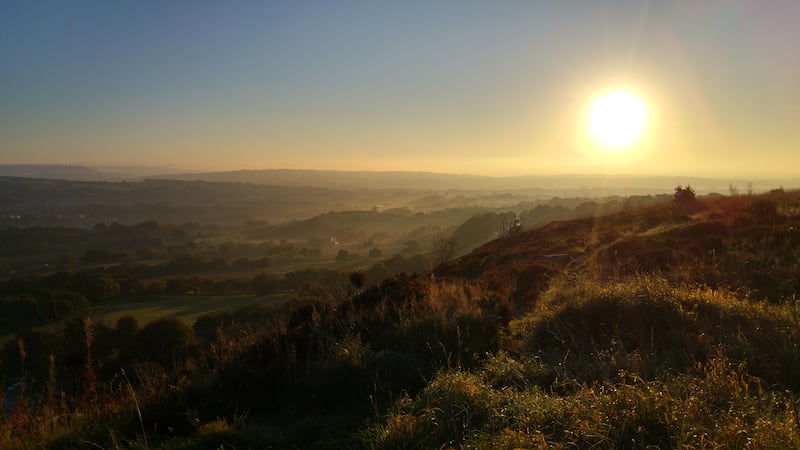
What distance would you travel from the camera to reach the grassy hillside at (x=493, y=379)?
293 centimetres

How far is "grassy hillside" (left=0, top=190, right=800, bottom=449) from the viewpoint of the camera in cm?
293

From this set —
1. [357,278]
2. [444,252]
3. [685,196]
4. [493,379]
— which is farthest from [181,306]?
[493,379]

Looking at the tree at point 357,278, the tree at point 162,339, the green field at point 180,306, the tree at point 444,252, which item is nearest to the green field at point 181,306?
the green field at point 180,306

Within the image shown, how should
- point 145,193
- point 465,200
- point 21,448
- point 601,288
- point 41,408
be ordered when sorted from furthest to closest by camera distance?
point 465,200, point 145,193, point 601,288, point 41,408, point 21,448

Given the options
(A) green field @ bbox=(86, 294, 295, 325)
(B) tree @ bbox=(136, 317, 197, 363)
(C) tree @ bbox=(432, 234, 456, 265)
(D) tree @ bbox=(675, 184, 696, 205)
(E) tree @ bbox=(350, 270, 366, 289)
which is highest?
(D) tree @ bbox=(675, 184, 696, 205)

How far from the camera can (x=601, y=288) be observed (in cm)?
637

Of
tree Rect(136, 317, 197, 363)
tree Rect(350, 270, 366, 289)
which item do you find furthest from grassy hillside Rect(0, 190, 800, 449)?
tree Rect(136, 317, 197, 363)

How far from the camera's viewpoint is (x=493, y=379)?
4.11 metres

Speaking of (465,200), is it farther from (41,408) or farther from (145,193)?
(41,408)

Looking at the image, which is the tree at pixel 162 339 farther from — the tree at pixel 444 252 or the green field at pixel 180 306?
the tree at pixel 444 252

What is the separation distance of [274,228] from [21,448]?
3847 inches

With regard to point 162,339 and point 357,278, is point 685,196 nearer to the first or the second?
point 357,278

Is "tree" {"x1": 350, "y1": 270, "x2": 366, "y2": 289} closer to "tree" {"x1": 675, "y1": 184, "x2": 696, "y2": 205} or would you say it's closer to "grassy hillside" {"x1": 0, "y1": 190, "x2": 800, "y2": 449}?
"grassy hillside" {"x1": 0, "y1": 190, "x2": 800, "y2": 449}

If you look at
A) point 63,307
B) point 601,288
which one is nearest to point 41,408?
point 601,288
